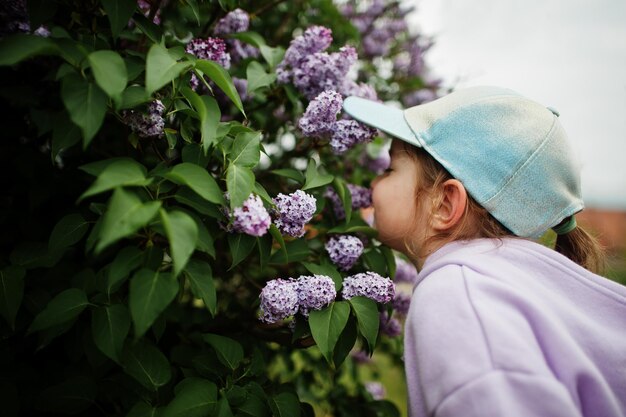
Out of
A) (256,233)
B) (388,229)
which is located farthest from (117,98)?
(388,229)

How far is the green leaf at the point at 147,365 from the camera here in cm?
103

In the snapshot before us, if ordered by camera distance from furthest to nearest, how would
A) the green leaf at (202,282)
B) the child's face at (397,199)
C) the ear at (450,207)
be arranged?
the child's face at (397,199)
the ear at (450,207)
the green leaf at (202,282)

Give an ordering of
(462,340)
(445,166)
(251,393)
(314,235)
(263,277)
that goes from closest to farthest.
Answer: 1. (462,340)
2. (251,393)
3. (445,166)
4. (314,235)
5. (263,277)

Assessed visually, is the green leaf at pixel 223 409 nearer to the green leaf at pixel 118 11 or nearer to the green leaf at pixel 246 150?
the green leaf at pixel 246 150

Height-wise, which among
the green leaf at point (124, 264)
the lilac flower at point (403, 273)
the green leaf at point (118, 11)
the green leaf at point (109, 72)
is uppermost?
the green leaf at point (118, 11)

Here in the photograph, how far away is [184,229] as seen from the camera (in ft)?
2.42

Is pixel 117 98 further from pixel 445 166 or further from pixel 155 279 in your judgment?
pixel 445 166

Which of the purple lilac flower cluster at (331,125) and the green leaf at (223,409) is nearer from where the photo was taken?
the green leaf at (223,409)

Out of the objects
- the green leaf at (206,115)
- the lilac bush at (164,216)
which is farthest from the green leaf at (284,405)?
the green leaf at (206,115)

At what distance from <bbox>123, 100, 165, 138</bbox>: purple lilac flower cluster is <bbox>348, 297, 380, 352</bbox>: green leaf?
0.70 meters

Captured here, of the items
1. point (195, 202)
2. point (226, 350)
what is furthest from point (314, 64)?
point (226, 350)

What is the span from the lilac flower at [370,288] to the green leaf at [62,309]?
687mm

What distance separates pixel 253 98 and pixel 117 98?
3.51 ft

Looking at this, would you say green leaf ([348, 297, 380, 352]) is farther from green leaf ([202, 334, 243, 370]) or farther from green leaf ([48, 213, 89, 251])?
green leaf ([48, 213, 89, 251])
